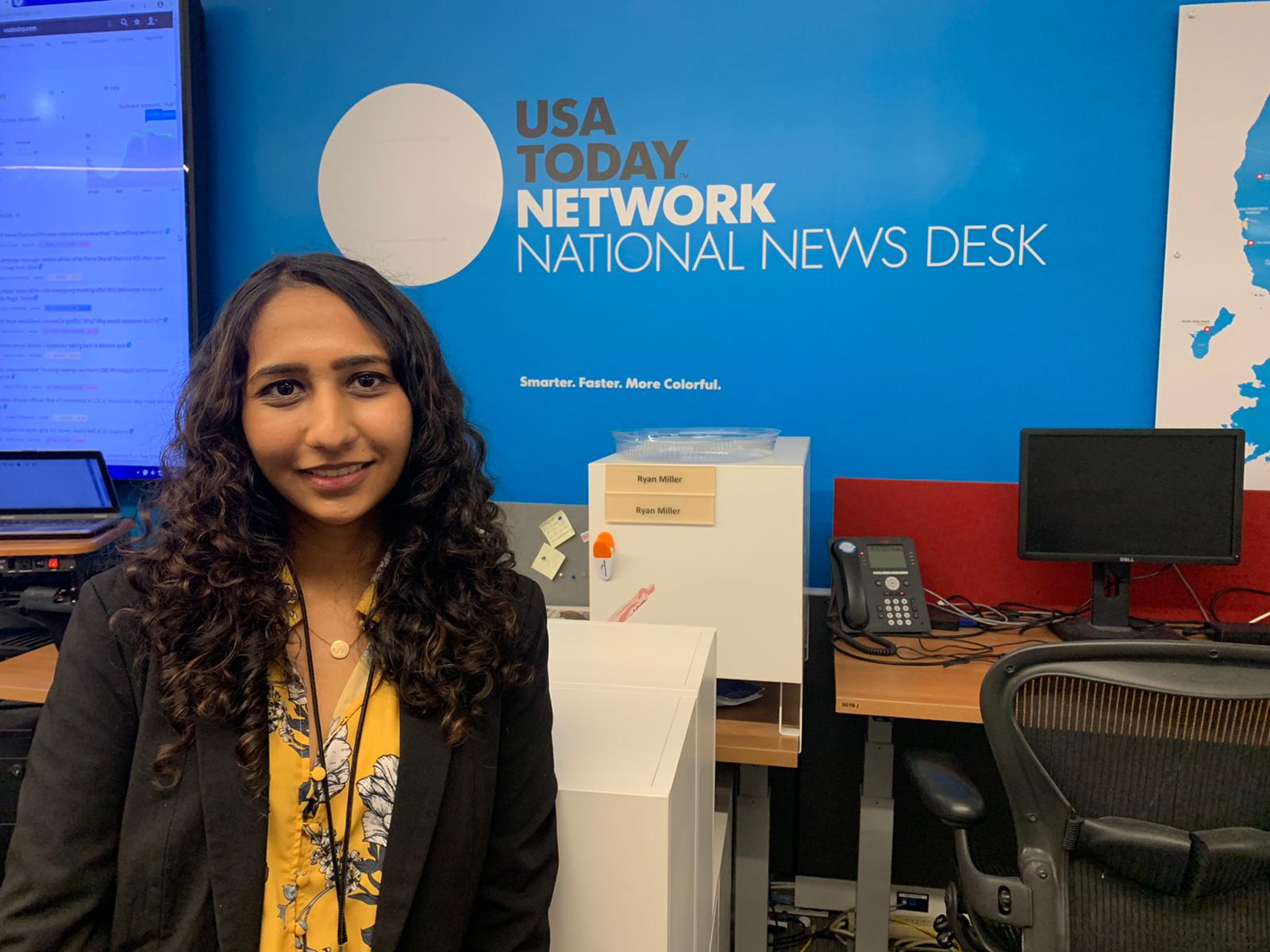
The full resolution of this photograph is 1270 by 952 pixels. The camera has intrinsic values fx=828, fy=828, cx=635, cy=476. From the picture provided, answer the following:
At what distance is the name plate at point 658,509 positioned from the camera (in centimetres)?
159

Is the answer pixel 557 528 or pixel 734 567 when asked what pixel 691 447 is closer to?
pixel 734 567

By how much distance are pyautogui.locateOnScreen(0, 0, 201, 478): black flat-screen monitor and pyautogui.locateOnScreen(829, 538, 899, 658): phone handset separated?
2.01m

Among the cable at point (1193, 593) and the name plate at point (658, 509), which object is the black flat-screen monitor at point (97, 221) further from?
the cable at point (1193, 593)

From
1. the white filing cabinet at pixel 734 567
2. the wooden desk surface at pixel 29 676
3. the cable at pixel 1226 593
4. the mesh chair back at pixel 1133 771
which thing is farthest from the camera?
the cable at pixel 1226 593

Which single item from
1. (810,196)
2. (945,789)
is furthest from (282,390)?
(810,196)

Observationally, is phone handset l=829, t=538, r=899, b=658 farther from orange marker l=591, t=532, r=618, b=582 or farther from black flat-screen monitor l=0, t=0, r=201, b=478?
black flat-screen monitor l=0, t=0, r=201, b=478

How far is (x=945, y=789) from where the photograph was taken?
142cm

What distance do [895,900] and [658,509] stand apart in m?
1.42

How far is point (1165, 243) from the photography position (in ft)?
7.01

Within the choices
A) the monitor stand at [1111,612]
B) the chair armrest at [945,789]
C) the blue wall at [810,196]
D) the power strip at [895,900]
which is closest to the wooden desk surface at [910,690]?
the chair armrest at [945,789]

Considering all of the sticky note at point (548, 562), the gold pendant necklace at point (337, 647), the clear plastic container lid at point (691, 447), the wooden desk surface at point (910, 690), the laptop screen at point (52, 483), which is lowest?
the wooden desk surface at point (910, 690)

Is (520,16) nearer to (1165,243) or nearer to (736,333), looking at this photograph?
(736,333)

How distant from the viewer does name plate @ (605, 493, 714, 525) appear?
5.23 feet

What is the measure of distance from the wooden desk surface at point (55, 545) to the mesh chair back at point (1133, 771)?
2109mm
